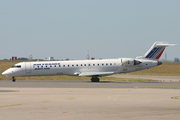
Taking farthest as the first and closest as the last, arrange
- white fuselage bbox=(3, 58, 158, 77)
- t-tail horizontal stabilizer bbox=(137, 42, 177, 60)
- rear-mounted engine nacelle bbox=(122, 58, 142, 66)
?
t-tail horizontal stabilizer bbox=(137, 42, 177, 60), rear-mounted engine nacelle bbox=(122, 58, 142, 66), white fuselage bbox=(3, 58, 158, 77)

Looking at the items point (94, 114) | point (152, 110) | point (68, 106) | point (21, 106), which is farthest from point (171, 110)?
point (21, 106)

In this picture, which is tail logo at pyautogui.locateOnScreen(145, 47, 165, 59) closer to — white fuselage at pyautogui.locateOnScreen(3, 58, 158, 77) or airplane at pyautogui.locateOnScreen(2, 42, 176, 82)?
airplane at pyautogui.locateOnScreen(2, 42, 176, 82)

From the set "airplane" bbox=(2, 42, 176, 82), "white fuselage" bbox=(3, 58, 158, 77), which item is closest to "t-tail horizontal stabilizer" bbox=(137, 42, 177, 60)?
"airplane" bbox=(2, 42, 176, 82)

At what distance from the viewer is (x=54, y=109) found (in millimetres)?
15445

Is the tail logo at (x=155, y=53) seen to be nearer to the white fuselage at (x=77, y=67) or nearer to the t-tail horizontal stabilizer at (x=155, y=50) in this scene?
the t-tail horizontal stabilizer at (x=155, y=50)

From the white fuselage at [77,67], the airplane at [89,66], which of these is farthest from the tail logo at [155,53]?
the white fuselage at [77,67]

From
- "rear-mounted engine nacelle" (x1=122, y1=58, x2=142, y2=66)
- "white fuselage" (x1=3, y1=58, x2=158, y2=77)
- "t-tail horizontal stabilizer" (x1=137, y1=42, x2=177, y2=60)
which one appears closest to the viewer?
"white fuselage" (x1=3, y1=58, x2=158, y2=77)

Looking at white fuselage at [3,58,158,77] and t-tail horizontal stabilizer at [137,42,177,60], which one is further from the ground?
t-tail horizontal stabilizer at [137,42,177,60]

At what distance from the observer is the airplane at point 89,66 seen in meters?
41.0

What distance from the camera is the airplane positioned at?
41.0 metres

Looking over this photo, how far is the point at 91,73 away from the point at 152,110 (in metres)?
26.6

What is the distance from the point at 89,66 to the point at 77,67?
1.80m

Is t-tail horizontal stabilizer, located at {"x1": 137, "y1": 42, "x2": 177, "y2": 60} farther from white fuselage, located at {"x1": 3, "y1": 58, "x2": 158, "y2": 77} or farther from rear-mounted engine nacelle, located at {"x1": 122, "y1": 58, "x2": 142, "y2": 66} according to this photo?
rear-mounted engine nacelle, located at {"x1": 122, "y1": 58, "x2": 142, "y2": 66}

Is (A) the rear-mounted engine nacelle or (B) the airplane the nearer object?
(B) the airplane
